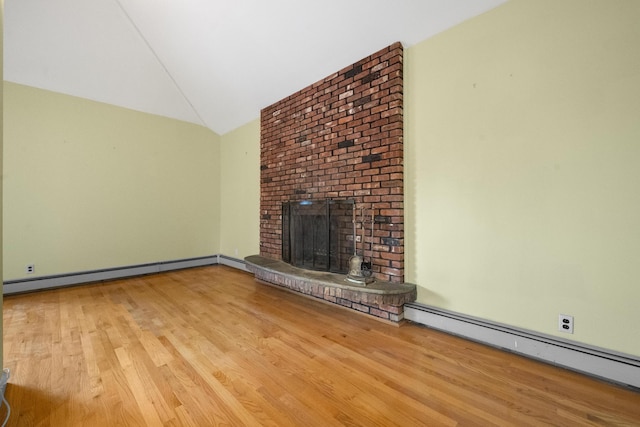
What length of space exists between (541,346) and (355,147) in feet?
7.63

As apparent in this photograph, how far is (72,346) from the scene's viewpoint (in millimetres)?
2105

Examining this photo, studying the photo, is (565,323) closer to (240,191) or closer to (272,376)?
(272,376)

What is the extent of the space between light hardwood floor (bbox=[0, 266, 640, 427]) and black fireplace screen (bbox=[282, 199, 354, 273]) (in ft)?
2.15

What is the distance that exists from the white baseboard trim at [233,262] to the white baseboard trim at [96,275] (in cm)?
20

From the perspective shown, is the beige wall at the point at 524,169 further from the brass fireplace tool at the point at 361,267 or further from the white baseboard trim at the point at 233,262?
the white baseboard trim at the point at 233,262

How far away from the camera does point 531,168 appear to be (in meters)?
1.91

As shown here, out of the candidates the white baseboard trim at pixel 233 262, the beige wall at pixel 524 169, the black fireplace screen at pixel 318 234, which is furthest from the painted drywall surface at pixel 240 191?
the beige wall at pixel 524 169

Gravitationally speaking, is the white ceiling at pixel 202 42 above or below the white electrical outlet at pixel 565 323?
above

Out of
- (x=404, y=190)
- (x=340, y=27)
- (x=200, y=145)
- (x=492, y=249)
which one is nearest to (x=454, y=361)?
(x=492, y=249)

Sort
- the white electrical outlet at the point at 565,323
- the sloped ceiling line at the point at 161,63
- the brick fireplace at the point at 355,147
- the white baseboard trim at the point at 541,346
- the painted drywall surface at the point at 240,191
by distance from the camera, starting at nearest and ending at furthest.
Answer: the white baseboard trim at the point at 541,346
the white electrical outlet at the point at 565,323
the brick fireplace at the point at 355,147
the sloped ceiling line at the point at 161,63
the painted drywall surface at the point at 240,191

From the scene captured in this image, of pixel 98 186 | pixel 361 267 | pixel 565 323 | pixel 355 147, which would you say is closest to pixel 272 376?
pixel 361 267

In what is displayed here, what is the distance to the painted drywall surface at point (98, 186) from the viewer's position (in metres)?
3.44

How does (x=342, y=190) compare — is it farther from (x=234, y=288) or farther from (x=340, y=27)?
(x=234, y=288)

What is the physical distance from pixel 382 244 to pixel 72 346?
2.87m
